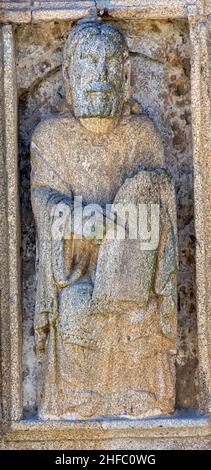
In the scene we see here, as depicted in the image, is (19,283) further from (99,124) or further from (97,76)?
(97,76)

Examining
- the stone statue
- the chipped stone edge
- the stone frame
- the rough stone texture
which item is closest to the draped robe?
the stone statue

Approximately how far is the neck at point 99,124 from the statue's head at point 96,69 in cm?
3

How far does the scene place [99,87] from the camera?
9.97m

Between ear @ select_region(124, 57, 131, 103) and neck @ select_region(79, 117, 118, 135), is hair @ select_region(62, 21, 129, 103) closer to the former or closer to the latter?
ear @ select_region(124, 57, 131, 103)

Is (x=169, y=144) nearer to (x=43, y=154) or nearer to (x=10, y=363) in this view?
(x=43, y=154)

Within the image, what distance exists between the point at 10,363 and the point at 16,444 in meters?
0.47

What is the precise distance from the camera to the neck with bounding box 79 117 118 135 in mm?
10023

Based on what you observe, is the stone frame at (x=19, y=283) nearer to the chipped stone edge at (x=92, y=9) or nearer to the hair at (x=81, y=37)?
the chipped stone edge at (x=92, y=9)

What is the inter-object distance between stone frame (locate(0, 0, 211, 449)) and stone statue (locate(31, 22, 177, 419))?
0.11 m

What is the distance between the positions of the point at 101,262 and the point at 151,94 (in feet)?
3.55

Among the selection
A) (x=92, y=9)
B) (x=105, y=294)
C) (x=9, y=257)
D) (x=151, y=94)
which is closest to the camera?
(x=105, y=294)

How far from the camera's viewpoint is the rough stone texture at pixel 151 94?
10281 millimetres

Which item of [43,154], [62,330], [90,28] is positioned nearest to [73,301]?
[62,330]

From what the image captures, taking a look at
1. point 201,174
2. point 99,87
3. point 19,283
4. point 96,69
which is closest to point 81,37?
point 96,69
